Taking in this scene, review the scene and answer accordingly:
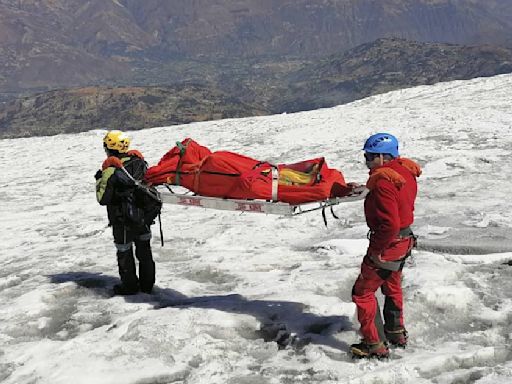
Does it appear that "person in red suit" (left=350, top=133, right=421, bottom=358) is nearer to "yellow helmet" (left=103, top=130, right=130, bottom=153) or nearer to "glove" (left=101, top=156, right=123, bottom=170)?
"glove" (left=101, top=156, right=123, bottom=170)

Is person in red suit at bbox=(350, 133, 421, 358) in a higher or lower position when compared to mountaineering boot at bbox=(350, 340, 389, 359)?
higher

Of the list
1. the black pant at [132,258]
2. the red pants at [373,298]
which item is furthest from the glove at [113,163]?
the red pants at [373,298]

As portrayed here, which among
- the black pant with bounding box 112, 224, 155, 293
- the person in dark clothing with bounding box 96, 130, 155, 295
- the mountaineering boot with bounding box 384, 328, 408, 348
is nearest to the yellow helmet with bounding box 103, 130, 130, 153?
the person in dark clothing with bounding box 96, 130, 155, 295

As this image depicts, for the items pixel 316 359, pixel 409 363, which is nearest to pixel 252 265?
pixel 316 359

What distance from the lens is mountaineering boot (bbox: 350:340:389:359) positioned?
542cm

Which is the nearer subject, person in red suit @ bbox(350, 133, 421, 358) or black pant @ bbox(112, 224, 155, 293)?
person in red suit @ bbox(350, 133, 421, 358)

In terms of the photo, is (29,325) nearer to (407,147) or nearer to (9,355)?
(9,355)

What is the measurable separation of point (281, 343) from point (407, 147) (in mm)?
12481

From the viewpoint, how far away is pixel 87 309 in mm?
7340

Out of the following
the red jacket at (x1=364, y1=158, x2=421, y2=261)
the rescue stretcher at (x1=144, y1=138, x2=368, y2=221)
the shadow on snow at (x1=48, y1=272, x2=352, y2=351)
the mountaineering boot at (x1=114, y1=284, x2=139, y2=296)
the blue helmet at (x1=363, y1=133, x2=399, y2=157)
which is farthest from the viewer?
the mountaineering boot at (x1=114, y1=284, x2=139, y2=296)

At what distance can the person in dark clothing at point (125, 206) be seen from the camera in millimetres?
7191

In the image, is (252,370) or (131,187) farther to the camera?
(131,187)

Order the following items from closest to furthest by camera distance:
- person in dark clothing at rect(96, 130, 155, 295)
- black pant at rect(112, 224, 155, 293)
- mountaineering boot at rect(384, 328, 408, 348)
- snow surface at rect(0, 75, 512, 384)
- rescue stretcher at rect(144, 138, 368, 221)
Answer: snow surface at rect(0, 75, 512, 384) < mountaineering boot at rect(384, 328, 408, 348) < rescue stretcher at rect(144, 138, 368, 221) < person in dark clothing at rect(96, 130, 155, 295) < black pant at rect(112, 224, 155, 293)

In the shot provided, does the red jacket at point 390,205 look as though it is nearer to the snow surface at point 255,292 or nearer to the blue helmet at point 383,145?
the blue helmet at point 383,145
